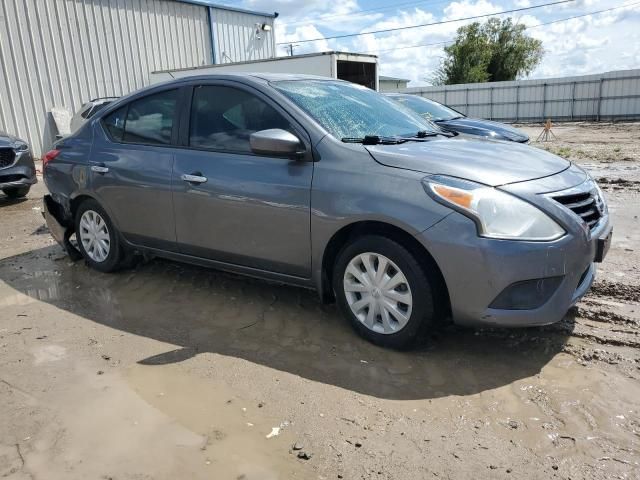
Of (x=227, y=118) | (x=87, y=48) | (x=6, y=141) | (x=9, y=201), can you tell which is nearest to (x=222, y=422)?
(x=227, y=118)

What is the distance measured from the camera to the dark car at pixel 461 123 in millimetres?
8797

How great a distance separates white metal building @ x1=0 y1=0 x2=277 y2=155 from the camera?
14.5 meters

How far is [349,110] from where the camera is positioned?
13.1 ft

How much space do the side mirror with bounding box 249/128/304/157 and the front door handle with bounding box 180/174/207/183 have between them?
643 mm

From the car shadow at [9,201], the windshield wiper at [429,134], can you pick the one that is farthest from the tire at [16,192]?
the windshield wiper at [429,134]

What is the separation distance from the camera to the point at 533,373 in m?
3.18

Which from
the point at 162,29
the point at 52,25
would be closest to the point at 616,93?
the point at 162,29

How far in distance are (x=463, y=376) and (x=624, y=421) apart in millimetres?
825

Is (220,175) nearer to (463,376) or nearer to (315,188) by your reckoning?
(315,188)

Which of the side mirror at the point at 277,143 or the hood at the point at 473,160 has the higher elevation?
the side mirror at the point at 277,143

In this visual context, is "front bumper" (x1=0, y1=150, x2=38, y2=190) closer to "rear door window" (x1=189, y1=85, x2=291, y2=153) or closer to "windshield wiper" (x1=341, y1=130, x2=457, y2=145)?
"rear door window" (x1=189, y1=85, x2=291, y2=153)

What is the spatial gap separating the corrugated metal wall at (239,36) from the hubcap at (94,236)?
14976mm

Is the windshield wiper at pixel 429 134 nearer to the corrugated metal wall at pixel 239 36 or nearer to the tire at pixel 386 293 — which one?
the tire at pixel 386 293

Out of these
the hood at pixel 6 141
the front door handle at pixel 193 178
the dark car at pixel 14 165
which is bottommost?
the dark car at pixel 14 165
